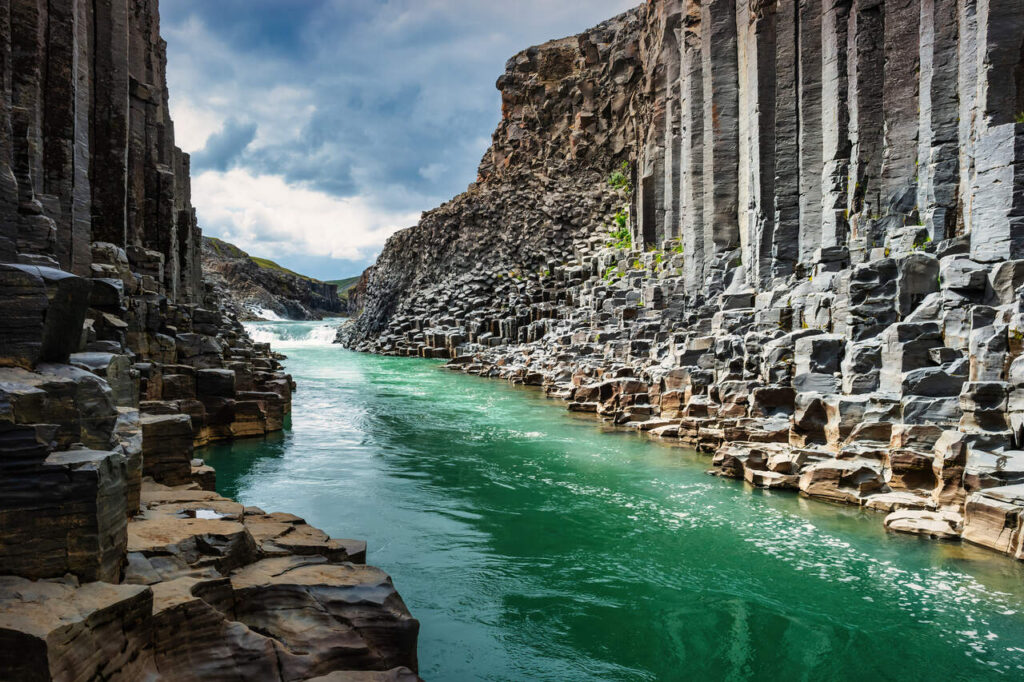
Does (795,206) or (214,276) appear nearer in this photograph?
(795,206)

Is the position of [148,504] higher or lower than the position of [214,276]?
lower

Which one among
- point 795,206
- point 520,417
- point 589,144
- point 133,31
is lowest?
point 520,417

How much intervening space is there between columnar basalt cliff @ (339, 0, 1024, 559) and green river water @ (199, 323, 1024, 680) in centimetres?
152

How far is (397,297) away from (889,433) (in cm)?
6246

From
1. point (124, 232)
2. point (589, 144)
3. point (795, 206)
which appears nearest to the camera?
point (124, 232)

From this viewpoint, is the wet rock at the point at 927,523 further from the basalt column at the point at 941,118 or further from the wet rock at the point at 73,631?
the wet rock at the point at 73,631

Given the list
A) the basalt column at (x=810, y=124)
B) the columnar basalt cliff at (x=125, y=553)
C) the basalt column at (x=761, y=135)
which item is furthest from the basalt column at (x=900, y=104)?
the columnar basalt cliff at (x=125, y=553)

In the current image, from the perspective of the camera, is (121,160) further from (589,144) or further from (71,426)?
(589,144)

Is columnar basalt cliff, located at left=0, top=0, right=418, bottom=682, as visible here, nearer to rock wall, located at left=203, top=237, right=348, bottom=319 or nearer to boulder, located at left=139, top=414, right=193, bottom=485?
boulder, located at left=139, top=414, right=193, bottom=485

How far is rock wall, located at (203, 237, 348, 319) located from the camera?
127 meters

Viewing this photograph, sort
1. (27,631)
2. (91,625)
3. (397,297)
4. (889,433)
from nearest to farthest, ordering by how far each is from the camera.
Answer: (27,631), (91,625), (889,433), (397,297)

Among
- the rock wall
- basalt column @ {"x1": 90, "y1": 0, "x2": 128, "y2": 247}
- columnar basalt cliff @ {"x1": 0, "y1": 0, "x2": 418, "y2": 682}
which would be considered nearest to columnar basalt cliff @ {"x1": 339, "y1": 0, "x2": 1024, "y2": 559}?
columnar basalt cliff @ {"x1": 0, "y1": 0, "x2": 418, "y2": 682}

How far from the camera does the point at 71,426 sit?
5449 mm

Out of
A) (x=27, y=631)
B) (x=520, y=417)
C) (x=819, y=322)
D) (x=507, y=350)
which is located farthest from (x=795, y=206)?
(x=27, y=631)
